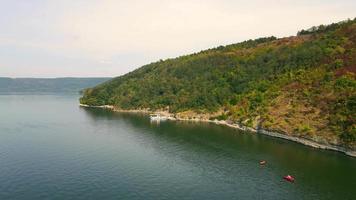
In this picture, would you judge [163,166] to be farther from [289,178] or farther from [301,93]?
[301,93]

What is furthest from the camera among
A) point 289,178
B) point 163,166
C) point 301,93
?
point 301,93

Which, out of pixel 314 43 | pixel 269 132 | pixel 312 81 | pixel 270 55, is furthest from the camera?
pixel 270 55

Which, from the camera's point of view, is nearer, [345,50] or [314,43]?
[345,50]

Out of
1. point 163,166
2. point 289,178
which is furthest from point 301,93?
point 163,166

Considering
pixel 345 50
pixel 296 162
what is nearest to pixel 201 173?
pixel 296 162

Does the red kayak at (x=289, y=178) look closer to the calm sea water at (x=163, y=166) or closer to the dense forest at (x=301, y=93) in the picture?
the calm sea water at (x=163, y=166)

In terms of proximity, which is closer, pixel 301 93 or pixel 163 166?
pixel 163 166

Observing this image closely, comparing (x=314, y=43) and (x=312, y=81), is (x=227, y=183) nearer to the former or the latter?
(x=312, y=81)

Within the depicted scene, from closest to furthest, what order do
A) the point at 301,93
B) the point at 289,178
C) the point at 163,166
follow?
the point at 289,178, the point at 163,166, the point at 301,93

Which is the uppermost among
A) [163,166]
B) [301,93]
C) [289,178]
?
[301,93]
